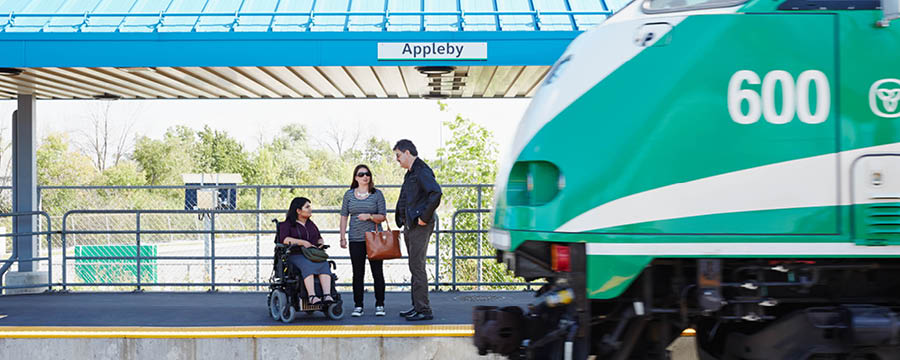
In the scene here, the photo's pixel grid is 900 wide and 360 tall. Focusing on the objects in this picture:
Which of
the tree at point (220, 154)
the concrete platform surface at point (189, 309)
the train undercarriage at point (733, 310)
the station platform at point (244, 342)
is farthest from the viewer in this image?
the tree at point (220, 154)

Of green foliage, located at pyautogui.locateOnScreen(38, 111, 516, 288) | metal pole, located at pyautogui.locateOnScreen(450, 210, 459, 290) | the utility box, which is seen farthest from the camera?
green foliage, located at pyautogui.locateOnScreen(38, 111, 516, 288)

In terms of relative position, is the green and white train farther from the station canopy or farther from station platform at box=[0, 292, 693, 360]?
the station canopy

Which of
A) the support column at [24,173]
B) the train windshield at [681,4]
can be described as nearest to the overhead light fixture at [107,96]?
the support column at [24,173]

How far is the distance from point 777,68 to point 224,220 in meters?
15.2

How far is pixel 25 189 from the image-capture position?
10586mm

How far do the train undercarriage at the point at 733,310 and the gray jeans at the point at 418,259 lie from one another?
9.70 feet

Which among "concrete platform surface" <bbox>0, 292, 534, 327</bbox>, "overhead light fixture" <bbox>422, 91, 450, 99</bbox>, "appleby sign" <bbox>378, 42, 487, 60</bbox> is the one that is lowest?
"concrete platform surface" <bbox>0, 292, 534, 327</bbox>

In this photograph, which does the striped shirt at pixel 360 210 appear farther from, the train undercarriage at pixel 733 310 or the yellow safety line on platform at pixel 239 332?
the train undercarriage at pixel 733 310

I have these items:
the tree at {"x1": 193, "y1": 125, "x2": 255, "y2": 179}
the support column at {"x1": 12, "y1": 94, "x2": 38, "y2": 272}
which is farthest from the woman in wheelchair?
the tree at {"x1": 193, "y1": 125, "x2": 255, "y2": 179}

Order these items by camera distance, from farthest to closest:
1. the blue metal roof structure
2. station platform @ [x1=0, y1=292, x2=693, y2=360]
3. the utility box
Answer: the utility box, the blue metal roof structure, station platform @ [x1=0, y1=292, x2=693, y2=360]

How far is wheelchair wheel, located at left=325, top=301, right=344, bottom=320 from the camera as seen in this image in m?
7.89

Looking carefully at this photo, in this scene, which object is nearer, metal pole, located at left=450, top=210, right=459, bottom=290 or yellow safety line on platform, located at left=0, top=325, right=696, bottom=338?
yellow safety line on platform, located at left=0, top=325, right=696, bottom=338

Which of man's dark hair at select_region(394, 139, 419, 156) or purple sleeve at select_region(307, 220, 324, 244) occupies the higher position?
man's dark hair at select_region(394, 139, 419, 156)

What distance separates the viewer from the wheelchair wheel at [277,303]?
7836 millimetres
